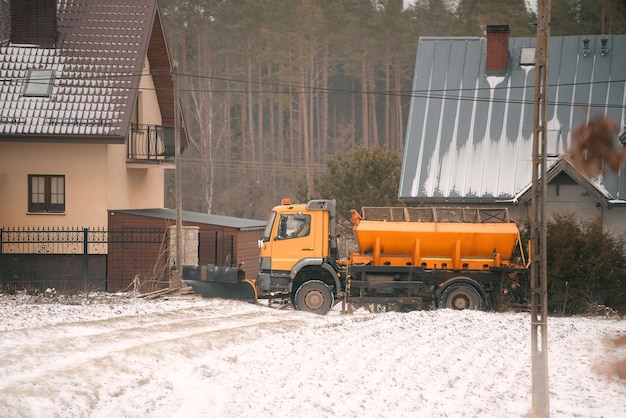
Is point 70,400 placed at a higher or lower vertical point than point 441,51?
lower

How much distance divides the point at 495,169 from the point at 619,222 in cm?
406

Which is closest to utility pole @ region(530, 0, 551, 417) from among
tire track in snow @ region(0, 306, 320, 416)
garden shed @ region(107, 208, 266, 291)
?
tire track in snow @ region(0, 306, 320, 416)

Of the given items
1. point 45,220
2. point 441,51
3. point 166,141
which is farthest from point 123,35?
point 441,51

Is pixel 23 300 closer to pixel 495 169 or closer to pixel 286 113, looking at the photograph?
pixel 495 169

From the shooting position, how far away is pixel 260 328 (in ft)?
60.2

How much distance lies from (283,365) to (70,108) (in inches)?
743

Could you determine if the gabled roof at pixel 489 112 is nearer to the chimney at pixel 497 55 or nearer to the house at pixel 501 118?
the house at pixel 501 118

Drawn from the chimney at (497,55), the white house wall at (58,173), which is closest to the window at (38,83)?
the white house wall at (58,173)

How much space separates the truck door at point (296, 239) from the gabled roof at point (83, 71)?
8.57 meters

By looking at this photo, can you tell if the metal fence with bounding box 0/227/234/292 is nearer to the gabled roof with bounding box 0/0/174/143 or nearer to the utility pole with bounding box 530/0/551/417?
the gabled roof with bounding box 0/0/174/143

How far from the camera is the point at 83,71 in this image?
3238 cm

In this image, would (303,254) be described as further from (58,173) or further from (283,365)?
(58,173)

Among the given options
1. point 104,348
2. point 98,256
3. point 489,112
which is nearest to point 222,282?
point 98,256

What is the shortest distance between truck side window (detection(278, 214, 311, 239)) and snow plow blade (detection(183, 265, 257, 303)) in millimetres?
1450
